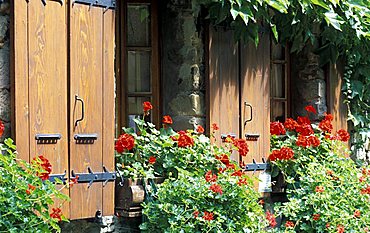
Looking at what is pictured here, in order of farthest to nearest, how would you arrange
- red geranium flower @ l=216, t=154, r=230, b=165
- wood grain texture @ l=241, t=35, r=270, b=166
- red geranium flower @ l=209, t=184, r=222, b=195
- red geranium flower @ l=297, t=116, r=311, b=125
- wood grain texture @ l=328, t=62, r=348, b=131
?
1. wood grain texture @ l=328, t=62, r=348, b=131
2. red geranium flower @ l=297, t=116, r=311, b=125
3. wood grain texture @ l=241, t=35, r=270, b=166
4. red geranium flower @ l=216, t=154, r=230, b=165
5. red geranium flower @ l=209, t=184, r=222, b=195

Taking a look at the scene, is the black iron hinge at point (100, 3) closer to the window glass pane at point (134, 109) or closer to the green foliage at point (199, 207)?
the window glass pane at point (134, 109)

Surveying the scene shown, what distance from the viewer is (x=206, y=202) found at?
16.1 feet

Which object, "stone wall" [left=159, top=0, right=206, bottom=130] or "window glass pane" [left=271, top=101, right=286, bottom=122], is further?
"window glass pane" [left=271, top=101, right=286, bottom=122]

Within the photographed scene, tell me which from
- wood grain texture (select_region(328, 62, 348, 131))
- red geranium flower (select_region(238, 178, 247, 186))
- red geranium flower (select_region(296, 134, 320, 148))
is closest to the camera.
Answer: red geranium flower (select_region(238, 178, 247, 186))

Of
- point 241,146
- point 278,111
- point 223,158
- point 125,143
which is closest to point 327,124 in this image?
point 278,111

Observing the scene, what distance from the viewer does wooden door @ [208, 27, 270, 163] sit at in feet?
18.3

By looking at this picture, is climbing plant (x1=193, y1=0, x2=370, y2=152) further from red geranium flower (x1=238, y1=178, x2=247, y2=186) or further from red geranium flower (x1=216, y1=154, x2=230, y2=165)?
red geranium flower (x1=238, y1=178, x2=247, y2=186)

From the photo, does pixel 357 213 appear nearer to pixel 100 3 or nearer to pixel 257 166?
pixel 257 166

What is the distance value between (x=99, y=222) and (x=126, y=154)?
0.47 meters

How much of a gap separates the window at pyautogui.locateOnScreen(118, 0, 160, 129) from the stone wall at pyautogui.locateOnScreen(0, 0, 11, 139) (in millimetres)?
1472

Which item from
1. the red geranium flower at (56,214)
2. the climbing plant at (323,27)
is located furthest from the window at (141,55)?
the red geranium flower at (56,214)

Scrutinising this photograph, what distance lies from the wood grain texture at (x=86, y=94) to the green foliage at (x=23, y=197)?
50 centimetres

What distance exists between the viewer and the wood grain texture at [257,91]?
19.4 feet

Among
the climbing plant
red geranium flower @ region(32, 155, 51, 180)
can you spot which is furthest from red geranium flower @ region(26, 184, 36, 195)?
the climbing plant
